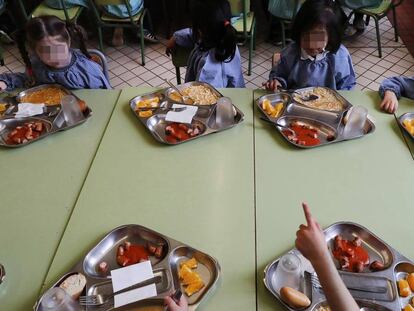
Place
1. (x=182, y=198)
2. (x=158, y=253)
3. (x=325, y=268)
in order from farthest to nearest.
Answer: (x=182, y=198) → (x=158, y=253) → (x=325, y=268)

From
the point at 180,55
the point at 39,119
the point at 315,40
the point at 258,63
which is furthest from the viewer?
the point at 258,63

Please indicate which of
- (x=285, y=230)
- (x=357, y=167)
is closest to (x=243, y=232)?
(x=285, y=230)

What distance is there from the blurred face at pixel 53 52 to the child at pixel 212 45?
0.65m

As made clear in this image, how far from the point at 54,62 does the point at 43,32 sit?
0.16 meters

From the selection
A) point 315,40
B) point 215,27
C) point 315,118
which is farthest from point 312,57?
point 215,27

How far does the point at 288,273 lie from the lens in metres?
1.00

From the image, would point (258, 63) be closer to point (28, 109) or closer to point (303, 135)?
point (303, 135)

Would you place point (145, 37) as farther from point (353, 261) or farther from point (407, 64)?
point (353, 261)

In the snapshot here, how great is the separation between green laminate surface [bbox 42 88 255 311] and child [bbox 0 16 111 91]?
461 millimetres

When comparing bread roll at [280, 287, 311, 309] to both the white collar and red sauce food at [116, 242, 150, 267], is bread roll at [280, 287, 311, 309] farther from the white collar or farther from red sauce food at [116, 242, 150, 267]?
the white collar

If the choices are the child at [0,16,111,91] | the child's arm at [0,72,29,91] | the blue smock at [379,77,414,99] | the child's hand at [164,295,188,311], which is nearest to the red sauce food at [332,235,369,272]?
the child's hand at [164,295,188,311]

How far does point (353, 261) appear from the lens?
107 centimetres

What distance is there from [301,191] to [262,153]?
247 mm

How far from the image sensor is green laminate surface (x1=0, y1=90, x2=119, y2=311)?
1.06 metres
